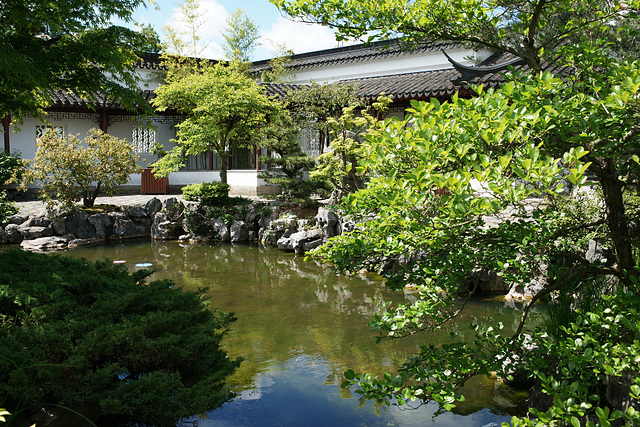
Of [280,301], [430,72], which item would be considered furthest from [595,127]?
[430,72]

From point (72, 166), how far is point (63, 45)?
26.6ft

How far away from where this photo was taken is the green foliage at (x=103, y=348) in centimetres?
276

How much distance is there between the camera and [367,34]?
3.24 meters

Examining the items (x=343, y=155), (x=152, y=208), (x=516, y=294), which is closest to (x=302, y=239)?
(x=343, y=155)

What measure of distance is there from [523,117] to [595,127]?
284mm

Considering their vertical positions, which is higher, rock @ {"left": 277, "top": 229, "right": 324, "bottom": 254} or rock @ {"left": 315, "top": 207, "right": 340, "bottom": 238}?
rock @ {"left": 315, "top": 207, "right": 340, "bottom": 238}

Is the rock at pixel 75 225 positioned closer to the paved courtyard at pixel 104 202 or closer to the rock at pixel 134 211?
the paved courtyard at pixel 104 202

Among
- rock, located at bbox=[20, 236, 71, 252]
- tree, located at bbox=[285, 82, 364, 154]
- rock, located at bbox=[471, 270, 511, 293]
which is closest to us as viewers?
rock, located at bbox=[471, 270, 511, 293]

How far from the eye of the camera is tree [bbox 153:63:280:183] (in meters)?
12.6

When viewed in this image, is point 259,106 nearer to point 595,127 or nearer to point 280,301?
point 280,301

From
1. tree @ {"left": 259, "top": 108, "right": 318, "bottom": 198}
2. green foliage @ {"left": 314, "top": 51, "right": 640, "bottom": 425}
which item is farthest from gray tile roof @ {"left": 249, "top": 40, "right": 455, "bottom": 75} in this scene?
green foliage @ {"left": 314, "top": 51, "right": 640, "bottom": 425}

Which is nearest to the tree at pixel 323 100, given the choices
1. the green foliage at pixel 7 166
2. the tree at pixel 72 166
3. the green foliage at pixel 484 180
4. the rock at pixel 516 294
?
the tree at pixel 72 166

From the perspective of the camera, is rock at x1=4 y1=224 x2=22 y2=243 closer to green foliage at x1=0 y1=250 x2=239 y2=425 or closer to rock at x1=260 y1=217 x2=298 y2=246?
rock at x1=260 y1=217 x2=298 y2=246

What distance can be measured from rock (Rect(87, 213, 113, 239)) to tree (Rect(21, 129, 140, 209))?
62cm
